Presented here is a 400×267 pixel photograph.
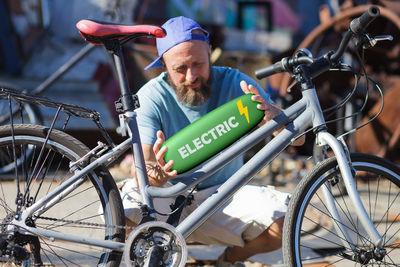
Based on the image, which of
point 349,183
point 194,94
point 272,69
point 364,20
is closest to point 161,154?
point 194,94

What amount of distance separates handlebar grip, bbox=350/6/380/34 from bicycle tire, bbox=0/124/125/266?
1186mm

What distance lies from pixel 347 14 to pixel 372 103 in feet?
4.06

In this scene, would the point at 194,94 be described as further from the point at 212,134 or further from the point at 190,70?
the point at 212,134

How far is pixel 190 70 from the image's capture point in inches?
98.3

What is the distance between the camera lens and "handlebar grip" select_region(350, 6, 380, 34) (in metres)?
2.04

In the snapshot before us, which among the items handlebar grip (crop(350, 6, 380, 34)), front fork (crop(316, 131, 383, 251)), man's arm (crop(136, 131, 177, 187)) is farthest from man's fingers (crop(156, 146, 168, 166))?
handlebar grip (crop(350, 6, 380, 34))

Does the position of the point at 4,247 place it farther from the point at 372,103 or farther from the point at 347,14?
the point at 372,103

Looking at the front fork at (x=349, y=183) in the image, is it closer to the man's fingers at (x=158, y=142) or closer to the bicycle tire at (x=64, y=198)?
the man's fingers at (x=158, y=142)

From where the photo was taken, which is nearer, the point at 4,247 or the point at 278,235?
the point at 4,247

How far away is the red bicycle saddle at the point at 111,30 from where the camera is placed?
2137 mm

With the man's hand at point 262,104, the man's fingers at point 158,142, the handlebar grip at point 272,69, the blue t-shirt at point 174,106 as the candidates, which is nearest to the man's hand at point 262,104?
the man's hand at point 262,104

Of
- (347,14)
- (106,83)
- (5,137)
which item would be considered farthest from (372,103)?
(5,137)

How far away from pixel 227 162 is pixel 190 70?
538mm

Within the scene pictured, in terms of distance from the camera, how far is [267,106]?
2.23 meters
